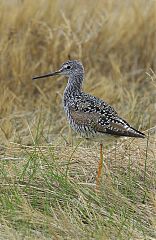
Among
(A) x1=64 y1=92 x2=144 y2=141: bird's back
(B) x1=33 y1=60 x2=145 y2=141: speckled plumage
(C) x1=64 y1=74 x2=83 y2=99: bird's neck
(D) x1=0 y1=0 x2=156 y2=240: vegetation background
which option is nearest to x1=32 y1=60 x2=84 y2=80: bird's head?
(C) x1=64 y1=74 x2=83 y2=99: bird's neck

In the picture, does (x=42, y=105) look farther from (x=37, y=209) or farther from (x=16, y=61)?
(x=37, y=209)

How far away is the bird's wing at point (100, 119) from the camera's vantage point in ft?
16.4

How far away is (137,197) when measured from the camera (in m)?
4.88

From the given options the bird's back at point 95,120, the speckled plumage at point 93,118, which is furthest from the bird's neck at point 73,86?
the bird's back at point 95,120

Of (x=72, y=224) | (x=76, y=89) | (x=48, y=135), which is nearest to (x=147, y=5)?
(x=48, y=135)

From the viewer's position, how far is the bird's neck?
5559 millimetres

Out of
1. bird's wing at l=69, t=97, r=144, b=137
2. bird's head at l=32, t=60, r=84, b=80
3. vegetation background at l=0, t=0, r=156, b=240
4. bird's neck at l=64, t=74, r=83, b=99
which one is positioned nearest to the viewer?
vegetation background at l=0, t=0, r=156, b=240

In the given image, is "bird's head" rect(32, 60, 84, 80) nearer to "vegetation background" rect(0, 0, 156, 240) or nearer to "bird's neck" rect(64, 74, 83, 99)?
"bird's neck" rect(64, 74, 83, 99)

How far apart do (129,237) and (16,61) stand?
12.1 ft

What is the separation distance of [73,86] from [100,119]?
603 mm

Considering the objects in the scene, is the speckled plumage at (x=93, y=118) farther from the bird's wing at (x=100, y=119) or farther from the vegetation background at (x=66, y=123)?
the vegetation background at (x=66, y=123)

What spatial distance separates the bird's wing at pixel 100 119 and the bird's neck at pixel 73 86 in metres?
0.22

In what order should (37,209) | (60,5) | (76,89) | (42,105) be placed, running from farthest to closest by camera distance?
(60,5) → (42,105) → (76,89) → (37,209)

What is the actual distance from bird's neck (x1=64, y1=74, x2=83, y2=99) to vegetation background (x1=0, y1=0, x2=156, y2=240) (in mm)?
383
